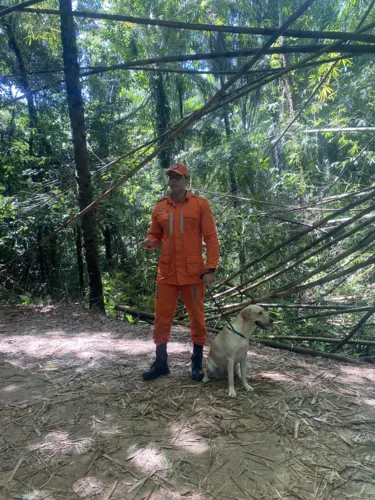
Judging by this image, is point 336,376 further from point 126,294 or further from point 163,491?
point 126,294

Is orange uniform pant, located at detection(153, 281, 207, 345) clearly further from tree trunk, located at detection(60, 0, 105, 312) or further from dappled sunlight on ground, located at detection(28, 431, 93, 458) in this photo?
tree trunk, located at detection(60, 0, 105, 312)

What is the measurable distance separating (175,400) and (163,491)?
39.9 inches

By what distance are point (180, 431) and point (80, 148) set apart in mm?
4897

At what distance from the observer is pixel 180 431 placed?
2607 millimetres

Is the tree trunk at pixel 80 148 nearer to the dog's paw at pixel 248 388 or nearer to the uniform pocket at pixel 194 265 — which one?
the uniform pocket at pixel 194 265

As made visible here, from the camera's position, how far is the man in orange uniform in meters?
3.28

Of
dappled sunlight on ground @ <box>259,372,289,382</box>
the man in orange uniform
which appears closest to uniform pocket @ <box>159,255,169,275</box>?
the man in orange uniform

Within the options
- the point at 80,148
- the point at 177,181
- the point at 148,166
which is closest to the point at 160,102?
Result: the point at 148,166

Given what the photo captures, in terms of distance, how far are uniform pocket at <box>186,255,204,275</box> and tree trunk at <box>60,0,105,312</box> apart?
3.44 meters

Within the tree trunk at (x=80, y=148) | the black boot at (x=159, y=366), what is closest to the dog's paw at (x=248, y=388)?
the black boot at (x=159, y=366)

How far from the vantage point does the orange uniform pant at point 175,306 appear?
11.0ft

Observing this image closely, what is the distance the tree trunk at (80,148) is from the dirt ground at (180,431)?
2324mm

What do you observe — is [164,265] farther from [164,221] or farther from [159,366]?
[159,366]

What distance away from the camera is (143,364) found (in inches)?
155
